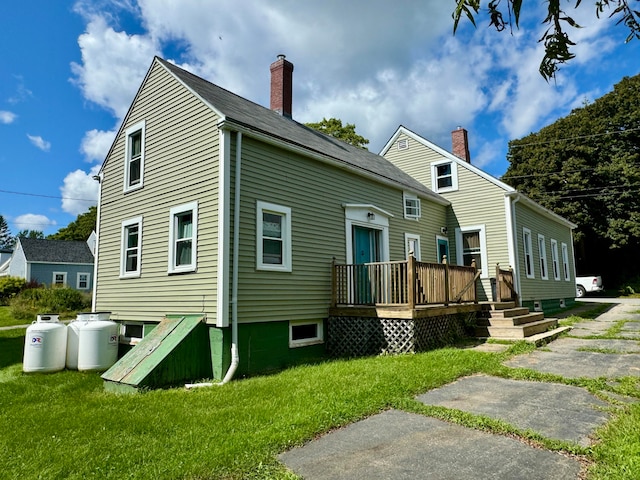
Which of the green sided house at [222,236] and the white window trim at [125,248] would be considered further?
the white window trim at [125,248]

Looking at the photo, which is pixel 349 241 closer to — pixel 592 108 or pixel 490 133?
pixel 490 133

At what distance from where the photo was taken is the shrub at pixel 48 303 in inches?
794

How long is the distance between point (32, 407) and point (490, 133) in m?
18.8

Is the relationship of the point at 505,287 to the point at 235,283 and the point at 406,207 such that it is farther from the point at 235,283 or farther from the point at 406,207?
the point at 235,283

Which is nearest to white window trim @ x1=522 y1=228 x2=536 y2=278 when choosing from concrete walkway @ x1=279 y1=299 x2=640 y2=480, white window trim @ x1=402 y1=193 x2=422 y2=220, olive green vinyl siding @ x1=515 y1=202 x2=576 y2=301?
olive green vinyl siding @ x1=515 y1=202 x2=576 y2=301

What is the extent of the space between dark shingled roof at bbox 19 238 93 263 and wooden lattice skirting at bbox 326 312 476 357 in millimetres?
31924

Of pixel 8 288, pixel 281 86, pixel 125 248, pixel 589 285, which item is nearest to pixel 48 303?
pixel 8 288

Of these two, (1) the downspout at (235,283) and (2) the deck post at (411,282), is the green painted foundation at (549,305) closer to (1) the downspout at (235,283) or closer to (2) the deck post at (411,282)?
(2) the deck post at (411,282)

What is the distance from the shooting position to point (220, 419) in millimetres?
4809

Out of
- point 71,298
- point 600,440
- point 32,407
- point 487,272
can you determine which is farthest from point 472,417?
point 71,298

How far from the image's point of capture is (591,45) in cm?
273

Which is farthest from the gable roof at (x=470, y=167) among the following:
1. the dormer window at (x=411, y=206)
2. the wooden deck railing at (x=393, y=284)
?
the wooden deck railing at (x=393, y=284)

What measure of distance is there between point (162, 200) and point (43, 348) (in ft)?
12.7

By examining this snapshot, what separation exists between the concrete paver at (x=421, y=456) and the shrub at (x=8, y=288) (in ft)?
99.4
